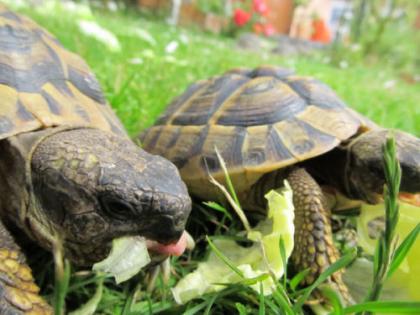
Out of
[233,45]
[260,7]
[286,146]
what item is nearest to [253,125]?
[286,146]

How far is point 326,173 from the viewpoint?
1869 mm

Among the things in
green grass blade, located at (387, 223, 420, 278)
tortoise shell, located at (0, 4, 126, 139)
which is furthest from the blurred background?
green grass blade, located at (387, 223, 420, 278)

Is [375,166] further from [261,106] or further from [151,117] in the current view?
[151,117]

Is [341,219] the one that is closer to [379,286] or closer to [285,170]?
[285,170]

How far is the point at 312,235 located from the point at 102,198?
668mm

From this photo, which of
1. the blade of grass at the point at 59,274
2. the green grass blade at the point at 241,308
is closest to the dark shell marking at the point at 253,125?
the green grass blade at the point at 241,308

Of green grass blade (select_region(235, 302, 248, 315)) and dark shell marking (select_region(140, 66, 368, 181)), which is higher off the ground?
dark shell marking (select_region(140, 66, 368, 181))

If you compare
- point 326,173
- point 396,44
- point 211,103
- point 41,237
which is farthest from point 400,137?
point 396,44

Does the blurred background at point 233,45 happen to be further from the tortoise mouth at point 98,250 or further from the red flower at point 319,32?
the tortoise mouth at point 98,250

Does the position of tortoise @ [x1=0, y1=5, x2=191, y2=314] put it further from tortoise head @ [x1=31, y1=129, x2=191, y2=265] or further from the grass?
the grass

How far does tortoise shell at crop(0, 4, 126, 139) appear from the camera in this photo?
51.3 inches

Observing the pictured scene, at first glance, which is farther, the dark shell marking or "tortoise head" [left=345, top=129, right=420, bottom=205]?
the dark shell marking

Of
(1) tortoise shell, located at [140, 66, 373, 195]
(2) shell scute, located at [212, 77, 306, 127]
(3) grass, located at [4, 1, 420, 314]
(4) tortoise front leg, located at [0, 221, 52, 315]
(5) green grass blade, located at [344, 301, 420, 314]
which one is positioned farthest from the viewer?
(2) shell scute, located at [212, 77, 306, 127]

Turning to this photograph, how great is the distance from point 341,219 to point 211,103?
2.30 feet
